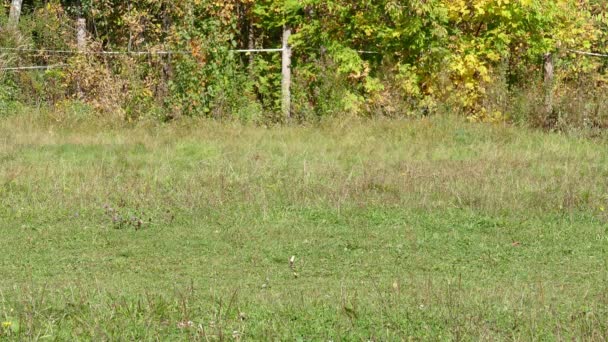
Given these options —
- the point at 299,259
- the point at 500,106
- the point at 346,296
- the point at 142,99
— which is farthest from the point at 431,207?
the point at 142,99

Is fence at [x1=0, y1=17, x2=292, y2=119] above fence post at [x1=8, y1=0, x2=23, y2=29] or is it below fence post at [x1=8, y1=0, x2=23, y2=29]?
below

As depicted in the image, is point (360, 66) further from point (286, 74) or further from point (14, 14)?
point (14, 14)

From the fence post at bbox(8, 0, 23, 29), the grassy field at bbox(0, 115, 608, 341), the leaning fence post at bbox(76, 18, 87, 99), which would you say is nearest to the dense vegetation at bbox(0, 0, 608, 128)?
the leaning fence post at bbox(76, 18, 87, 99)

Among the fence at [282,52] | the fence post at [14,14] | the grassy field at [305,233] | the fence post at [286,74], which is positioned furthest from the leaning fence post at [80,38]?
the fence post at [286,74]

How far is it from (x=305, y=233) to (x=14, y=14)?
13788mm

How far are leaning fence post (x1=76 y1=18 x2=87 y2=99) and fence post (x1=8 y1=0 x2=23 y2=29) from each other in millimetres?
1213

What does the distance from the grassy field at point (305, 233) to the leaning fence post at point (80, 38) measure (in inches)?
100

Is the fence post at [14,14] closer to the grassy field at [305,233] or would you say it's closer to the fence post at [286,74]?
the grassy field at [305,233]

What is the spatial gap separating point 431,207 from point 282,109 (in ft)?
23.6

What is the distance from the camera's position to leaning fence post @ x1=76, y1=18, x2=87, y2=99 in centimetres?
1752

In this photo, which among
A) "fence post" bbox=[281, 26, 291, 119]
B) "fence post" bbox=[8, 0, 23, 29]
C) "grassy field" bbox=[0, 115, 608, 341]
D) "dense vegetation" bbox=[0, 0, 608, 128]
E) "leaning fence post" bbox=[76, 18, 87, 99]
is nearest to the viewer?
"grassy field" bbox=[0, 115, 608, 341]

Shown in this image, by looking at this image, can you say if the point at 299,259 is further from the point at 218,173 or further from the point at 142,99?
the point at 142,99

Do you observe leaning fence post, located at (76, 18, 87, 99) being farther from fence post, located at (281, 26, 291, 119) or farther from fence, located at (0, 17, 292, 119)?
fence post, located at (281, 26, 291, 119)

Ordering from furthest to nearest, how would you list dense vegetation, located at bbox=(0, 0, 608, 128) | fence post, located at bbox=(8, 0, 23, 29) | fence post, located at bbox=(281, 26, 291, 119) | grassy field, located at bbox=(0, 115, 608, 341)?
1. fence post, located at bbox=(8, 0, 23, 29)
2. fence post, located at bbox=(281, 26, 291, 119)
3. dense vegetation, located at bbox=(0, 0, 608, 128)
4. grassy field, located at bbox=(0, 115, 608, 341)
